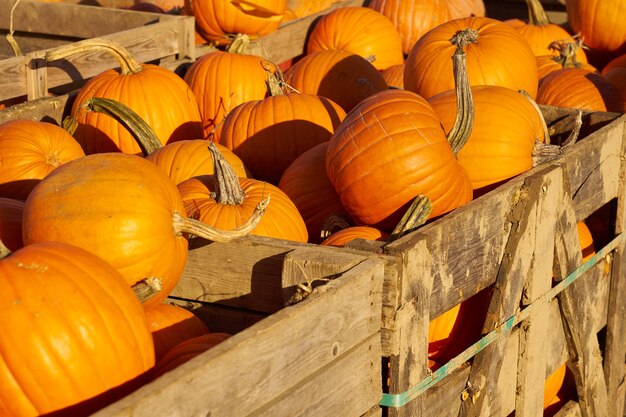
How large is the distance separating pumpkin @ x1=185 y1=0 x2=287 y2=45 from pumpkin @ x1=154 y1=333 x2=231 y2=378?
11.2ft

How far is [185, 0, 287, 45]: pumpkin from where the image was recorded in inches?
212

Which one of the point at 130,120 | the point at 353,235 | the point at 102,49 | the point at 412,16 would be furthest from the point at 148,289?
the point at 412,16

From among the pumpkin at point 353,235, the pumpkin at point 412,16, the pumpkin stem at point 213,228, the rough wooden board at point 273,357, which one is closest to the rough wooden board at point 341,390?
the rough wooden board at point 273,357

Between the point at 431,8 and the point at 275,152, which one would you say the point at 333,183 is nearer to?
the point at 275,152

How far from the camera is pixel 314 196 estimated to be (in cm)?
326

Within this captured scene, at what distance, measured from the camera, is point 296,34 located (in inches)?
219

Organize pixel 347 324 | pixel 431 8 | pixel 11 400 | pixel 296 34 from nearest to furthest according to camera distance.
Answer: pixel 11 400 → pixel 347 324 → pixel 296 34 → pixel 431 8

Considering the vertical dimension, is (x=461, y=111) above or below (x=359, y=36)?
above

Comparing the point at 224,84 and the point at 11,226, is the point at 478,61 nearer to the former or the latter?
the point at 224,84

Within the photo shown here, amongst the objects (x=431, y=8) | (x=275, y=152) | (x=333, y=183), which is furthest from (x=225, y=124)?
(x=431, y=8)

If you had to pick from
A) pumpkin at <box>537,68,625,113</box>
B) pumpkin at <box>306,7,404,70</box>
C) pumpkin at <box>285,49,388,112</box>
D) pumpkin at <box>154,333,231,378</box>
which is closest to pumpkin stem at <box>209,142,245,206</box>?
pumpkin at <box>154,333,231,378</box>

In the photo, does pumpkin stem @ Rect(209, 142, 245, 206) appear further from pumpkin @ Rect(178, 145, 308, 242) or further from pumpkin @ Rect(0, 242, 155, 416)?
pumpkin @ Rect(0, 242, 155, 416)

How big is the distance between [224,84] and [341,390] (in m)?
2.33

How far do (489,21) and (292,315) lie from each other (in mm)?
2704
